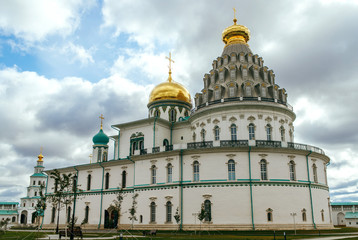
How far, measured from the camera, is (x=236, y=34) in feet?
144

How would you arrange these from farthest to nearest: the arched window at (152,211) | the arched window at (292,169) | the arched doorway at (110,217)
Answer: the arched doorway at (110,217), the arched window at (152,211), the arched window at (292,169)

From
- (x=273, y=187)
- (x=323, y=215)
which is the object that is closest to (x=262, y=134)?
(x=273, y=187)

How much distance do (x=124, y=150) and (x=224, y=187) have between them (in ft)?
52.5

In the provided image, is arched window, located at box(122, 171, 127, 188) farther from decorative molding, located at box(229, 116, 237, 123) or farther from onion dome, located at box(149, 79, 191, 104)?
decorative molding, located at box(229, 116, 237, 123)

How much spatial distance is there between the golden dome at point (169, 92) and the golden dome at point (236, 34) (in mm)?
9574

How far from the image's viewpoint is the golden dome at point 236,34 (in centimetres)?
4369

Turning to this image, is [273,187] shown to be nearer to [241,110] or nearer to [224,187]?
[224,187]

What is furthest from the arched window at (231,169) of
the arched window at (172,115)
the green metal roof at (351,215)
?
the green metal roof at (351,215)

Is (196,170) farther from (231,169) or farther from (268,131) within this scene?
(268,131)

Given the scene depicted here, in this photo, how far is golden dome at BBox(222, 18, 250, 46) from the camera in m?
43.7

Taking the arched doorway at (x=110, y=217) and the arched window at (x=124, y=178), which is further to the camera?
the arched window at (x=124, y=178)

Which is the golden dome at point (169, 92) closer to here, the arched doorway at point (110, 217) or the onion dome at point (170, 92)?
the onion dome at point (170, 92)

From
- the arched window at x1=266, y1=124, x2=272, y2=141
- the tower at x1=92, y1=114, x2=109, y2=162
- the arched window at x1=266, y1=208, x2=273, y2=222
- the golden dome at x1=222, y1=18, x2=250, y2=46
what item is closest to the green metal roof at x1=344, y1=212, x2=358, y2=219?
the arched window at x1=266, y1=124, x2=272, y2=141

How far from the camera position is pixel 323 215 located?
115 ft
